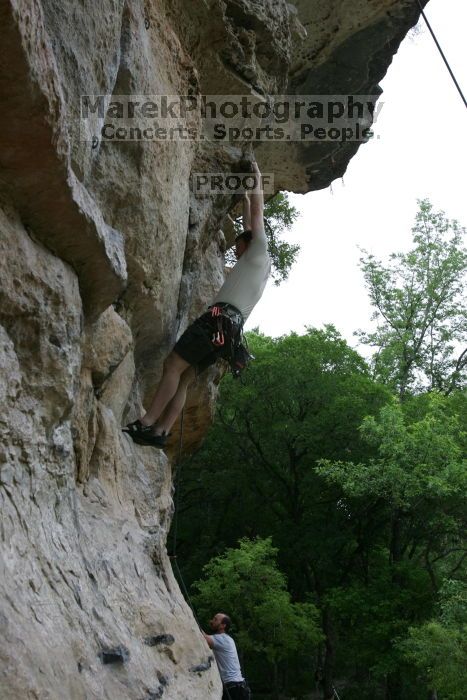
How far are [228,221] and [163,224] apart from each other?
353cm

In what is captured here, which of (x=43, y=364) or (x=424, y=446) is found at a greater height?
(x=424, y=446)

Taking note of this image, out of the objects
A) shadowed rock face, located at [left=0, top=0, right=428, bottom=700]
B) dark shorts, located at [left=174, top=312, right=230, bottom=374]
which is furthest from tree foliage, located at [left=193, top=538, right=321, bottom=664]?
dark shorts, located at [left=174, top=312, right=230, bottom=374]

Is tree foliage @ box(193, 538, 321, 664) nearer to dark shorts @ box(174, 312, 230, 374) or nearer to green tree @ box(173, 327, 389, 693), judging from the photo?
green tree @ box(173, 327, 389, 693)

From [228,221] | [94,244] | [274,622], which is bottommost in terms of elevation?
[274,622]

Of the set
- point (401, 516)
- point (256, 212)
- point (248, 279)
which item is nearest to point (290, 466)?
point (401, 516)

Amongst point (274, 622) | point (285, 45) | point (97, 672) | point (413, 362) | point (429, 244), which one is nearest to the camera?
point (97, 672)

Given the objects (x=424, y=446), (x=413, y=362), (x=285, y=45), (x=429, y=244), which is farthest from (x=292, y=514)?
(x=285, y=45)

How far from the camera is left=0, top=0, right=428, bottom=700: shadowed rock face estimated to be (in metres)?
3.73

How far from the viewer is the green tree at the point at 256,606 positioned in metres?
15.4

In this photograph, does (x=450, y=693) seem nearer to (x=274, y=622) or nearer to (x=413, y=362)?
(x=274, y=622)

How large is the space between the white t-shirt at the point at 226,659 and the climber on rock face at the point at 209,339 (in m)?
2.67

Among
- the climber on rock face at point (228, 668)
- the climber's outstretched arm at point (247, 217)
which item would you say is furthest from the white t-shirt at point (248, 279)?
the climber on rock face at point (228, 668)

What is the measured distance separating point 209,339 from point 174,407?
22.6 inches

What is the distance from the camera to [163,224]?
6.63 meters
